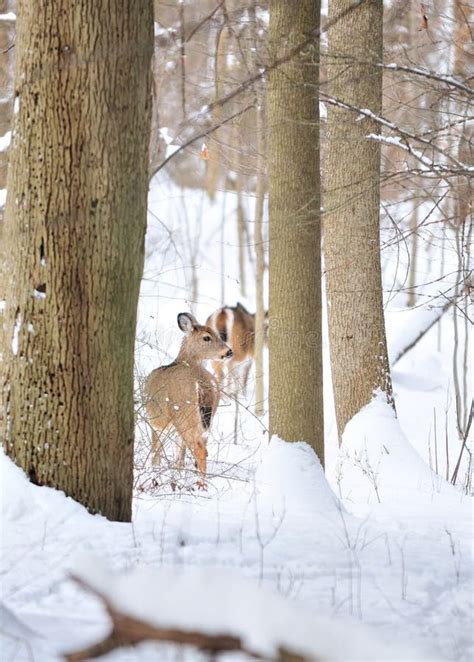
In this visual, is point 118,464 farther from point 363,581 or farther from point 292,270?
point 292,270

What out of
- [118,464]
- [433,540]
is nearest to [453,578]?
[433,540]

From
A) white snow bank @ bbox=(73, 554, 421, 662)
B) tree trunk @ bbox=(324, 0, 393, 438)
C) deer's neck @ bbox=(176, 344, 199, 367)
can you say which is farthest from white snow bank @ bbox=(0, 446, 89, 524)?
tree trunk @ bbox=(324, 0, 393, 438)

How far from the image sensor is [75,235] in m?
5.56

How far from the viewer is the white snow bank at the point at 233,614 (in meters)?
2.20

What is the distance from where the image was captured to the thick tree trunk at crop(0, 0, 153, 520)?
18.1 ft

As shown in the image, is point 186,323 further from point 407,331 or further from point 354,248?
point 407,331

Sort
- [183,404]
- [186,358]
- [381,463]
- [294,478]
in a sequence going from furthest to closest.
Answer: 1. [186,358]
2. [381,463]
3. [183,404]
4. [294,478]

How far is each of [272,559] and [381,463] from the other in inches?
178

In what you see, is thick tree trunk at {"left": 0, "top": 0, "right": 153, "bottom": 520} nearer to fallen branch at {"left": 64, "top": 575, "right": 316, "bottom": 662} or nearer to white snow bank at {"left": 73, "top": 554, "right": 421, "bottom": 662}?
white snow bank at {"left": 73, "top": 554, "right": 421, "bottom": 662}

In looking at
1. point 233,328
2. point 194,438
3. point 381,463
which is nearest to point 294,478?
point 194,438

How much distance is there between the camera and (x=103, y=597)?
258cm

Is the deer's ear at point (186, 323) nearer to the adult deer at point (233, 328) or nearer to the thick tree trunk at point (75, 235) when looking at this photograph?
the thick tree trunk at point (75, 235)

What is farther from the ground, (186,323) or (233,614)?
(186,323)

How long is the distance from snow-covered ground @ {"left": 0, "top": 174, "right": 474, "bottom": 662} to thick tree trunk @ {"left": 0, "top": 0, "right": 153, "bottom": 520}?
33 cm
